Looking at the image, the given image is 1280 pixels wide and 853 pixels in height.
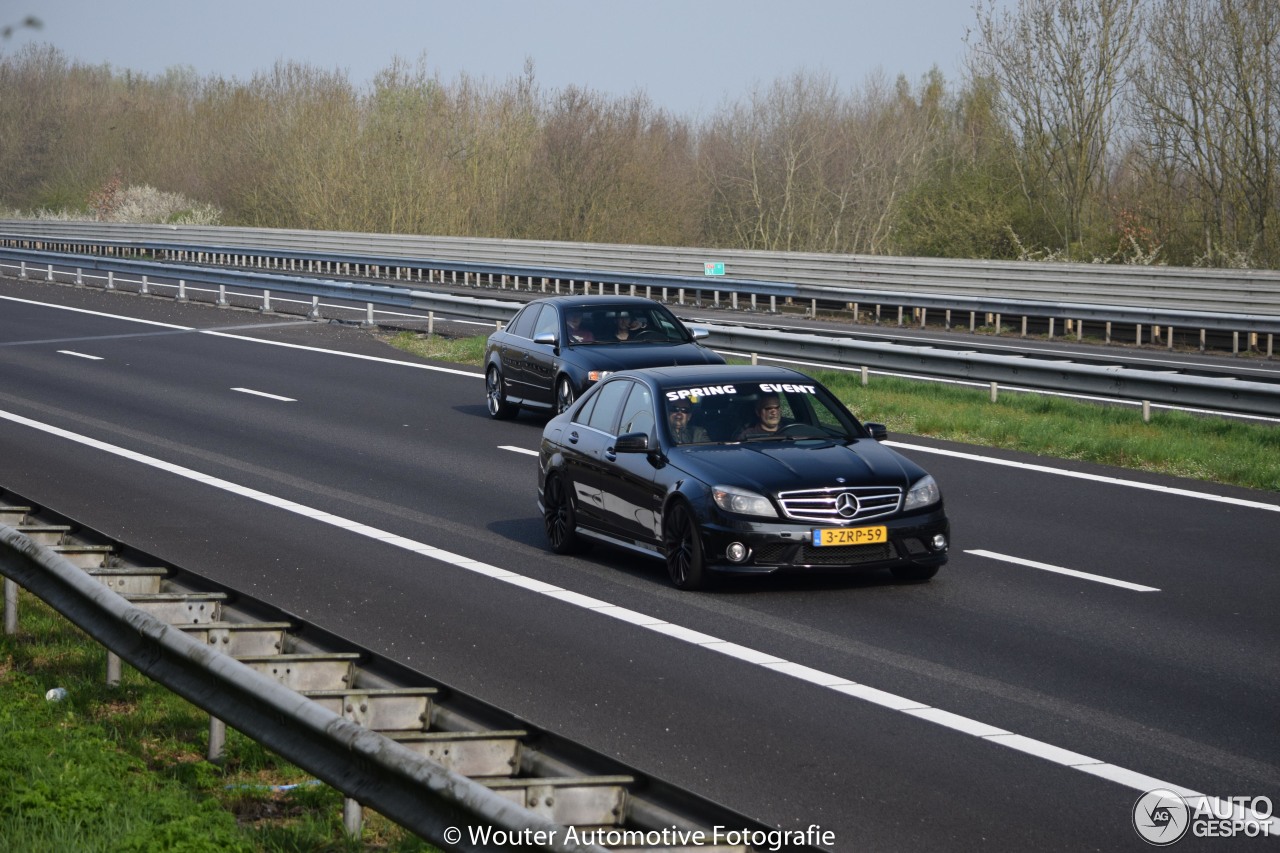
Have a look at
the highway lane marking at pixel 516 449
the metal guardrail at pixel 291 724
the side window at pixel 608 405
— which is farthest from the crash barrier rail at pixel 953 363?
the metal guardrail at pixel 291 724

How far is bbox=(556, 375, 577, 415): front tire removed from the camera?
19984 mm

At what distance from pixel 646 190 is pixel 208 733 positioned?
60.5 meters

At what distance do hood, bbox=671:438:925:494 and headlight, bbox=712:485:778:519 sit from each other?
0.06 meters

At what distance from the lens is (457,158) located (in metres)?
73.2

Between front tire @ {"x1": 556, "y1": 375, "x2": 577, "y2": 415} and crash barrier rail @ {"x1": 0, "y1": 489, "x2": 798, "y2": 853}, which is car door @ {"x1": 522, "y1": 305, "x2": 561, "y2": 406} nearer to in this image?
front tire @ {"x1": 556, "y1": 375, "x2": 577, "y2": 415}

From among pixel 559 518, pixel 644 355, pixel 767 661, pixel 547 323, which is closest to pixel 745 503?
pixel 767 661

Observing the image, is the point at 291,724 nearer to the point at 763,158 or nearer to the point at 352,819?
the point at 352,819

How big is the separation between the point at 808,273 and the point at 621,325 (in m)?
24.6

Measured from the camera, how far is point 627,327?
20.8 metres

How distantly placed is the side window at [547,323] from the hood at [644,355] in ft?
2.26

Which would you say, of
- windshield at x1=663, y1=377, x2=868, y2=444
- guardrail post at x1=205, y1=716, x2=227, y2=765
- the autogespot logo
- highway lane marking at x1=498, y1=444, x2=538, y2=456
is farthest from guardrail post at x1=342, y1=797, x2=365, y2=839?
highway lane marking at x1=498, y1=444, x2=538, y2=456

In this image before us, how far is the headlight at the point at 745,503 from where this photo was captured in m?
10.4

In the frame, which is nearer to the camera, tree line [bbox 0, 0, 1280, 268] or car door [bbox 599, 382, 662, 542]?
car door [bbox 599, 382, 662, 542]

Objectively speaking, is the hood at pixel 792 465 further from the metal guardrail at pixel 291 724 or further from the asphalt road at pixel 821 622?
the metal guardrail at pixel 291 724
